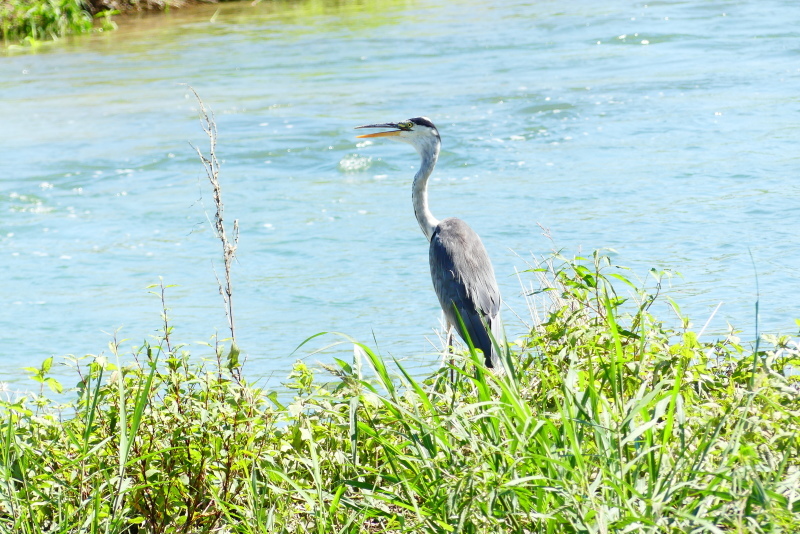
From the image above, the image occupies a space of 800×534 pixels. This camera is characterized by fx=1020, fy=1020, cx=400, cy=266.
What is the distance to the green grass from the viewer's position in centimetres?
240

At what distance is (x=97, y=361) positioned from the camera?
3025 millimetres

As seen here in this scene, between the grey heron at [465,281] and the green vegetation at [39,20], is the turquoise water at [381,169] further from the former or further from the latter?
the green vegetation at [39,20]

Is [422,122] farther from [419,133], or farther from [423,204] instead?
[423,204]

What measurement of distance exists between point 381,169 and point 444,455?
7500 millimetres

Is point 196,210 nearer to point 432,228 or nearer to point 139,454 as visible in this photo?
point 432,228

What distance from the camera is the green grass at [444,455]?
94.4 inches

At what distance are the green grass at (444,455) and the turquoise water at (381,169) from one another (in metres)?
1.23

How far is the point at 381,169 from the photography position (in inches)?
399

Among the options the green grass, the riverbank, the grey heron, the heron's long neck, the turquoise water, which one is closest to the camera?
the green grass

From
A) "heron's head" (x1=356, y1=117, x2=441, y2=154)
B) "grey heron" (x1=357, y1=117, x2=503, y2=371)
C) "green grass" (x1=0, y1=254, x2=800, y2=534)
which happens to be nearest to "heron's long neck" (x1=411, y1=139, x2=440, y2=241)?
"heron's head" (x1=356, y1=117, x2=441, y2=154)

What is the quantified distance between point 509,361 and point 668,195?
610 centimetres

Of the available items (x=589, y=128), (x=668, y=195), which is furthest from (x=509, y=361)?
(x=589, y=128)

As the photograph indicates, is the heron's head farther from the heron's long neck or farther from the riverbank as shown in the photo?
the riverbank

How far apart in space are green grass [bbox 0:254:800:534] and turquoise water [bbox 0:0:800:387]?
1.23 meters
